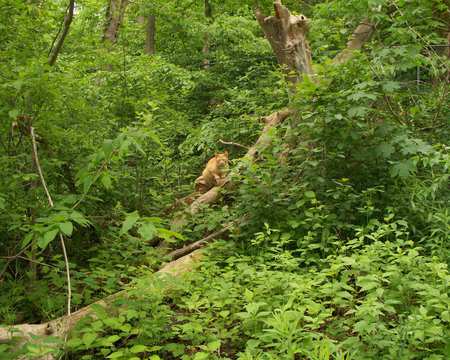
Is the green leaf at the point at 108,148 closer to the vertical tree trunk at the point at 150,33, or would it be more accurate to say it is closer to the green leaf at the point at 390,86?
the green leaf at the point at 390,86

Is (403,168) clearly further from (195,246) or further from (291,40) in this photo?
(291,40)

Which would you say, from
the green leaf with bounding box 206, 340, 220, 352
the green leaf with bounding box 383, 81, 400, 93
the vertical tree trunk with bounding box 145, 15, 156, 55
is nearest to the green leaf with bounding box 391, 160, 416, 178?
the green leaf with bounding box 383, 81, 400, 93

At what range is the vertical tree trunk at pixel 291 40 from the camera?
6.72 metres

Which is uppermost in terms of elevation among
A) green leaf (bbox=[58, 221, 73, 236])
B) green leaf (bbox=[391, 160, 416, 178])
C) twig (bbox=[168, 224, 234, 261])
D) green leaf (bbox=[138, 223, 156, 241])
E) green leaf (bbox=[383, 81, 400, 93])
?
green leaf (bbox=[383, 81, 400, 93])

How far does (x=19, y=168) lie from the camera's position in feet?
15.2

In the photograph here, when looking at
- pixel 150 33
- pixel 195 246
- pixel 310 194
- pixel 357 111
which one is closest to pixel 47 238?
pixel 310 194

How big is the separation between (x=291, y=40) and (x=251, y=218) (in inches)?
115

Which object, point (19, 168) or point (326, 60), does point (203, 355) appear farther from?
point (326, 60)

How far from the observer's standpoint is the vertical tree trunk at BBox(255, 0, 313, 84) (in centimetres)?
672

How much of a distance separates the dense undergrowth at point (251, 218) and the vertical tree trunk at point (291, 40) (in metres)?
0.68

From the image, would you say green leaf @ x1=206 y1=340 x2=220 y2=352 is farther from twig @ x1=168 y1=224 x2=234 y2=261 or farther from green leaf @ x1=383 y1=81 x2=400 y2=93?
green leaf @ x1=383 y1=81 x2=400 y2=93

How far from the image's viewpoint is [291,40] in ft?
22.2

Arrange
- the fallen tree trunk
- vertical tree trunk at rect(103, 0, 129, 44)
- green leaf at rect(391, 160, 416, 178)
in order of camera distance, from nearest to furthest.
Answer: the fallen tree trunk → green leaf at rect(391, 160, 416, 178) → vertical tree trunk at rect(103, 0, 129, 44)

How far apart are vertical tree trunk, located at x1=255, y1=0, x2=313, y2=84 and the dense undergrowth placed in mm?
677
